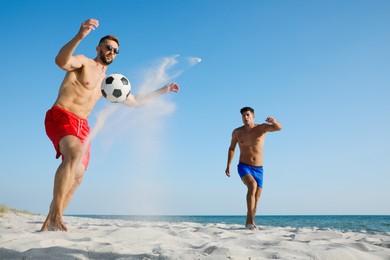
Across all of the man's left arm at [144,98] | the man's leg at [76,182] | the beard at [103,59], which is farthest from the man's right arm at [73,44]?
the man's left arm at [144,98]

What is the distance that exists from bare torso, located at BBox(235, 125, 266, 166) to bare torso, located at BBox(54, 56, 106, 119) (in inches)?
145

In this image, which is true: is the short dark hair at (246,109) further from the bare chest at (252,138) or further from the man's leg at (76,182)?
the man's leg at (76,182)

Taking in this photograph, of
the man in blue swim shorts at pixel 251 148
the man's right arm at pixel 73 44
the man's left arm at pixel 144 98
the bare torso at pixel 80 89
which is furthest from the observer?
the man in blue swim shorts at pixel 251 148

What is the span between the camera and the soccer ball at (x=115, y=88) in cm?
483

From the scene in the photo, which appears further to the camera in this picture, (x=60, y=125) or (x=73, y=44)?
(x=60, y=125)

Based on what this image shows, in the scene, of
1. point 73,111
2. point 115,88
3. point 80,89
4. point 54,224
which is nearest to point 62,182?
point 54,224

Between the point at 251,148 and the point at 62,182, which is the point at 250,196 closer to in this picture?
the point at 251,148

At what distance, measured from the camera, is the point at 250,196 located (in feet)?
22.3

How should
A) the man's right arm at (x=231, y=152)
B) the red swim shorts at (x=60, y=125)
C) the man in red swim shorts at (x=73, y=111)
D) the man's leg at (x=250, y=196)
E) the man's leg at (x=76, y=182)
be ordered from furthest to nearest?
the man's right arm at (x=231, y=152) < the man's leg at (x=250, y=196) < the man's leg at (x=76, y=182) < the red swim shorts at (x=60, y=125) < the man in red swim shorts at (x=73, y=111)

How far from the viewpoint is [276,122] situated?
6.84 metres

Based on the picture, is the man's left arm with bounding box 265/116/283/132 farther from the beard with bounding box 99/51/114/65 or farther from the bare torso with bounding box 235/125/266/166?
the beard with bounding box 99/51/114/65

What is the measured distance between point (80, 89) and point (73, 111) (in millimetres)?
295

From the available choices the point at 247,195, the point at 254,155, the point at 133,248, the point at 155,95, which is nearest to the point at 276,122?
the point at 254,155

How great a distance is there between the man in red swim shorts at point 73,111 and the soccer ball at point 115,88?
85 millimetres
